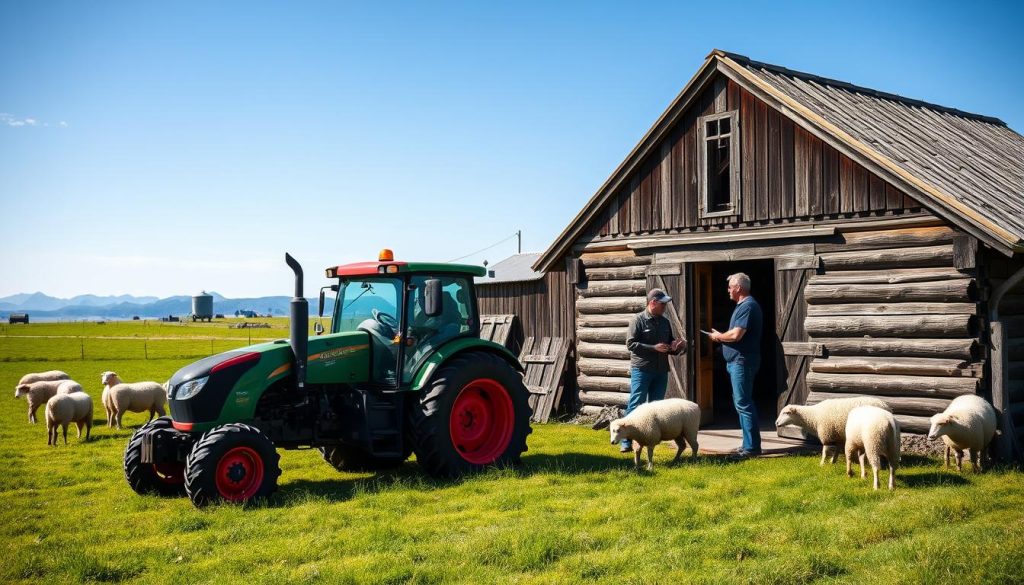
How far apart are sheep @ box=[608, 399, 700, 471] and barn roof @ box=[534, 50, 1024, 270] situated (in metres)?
4.10

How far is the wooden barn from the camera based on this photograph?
35.6 ft

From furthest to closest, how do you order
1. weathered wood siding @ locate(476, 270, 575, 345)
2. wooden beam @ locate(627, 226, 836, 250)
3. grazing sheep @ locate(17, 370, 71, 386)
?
grazing sheep @ locate(17, 370, 71, 386)
weathered wood siding @ locate(476, 270, 575, 345)
wooden beam @ locate(627, 226, 836, 250)

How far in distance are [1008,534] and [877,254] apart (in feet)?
17.9

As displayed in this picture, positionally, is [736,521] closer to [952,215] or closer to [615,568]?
[615,568]

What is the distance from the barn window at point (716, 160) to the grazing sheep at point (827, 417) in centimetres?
387

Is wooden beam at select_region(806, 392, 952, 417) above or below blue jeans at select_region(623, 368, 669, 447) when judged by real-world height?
below

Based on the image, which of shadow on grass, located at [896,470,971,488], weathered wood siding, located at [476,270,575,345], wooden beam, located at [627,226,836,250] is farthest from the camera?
weathered wood siding, located at [476,270,575,345]

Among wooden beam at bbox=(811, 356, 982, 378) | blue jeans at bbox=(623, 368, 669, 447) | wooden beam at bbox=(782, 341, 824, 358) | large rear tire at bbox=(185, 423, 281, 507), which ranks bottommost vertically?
large rear tire at bbox=(185, 423, 281, 507)

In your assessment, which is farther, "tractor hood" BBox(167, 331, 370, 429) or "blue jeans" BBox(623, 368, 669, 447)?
"blue jeans" BBox(623, 368, 669, 447)

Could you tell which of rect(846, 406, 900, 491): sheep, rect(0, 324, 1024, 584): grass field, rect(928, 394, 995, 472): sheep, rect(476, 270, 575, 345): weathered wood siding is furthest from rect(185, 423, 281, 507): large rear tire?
rect(476, 270, 575, 345): weathered wood siding

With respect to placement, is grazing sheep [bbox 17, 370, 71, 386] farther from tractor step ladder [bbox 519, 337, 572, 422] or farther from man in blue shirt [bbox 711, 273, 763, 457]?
man in blue shirt [bbox 711, 273, 763, 457]

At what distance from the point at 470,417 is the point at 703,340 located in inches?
215

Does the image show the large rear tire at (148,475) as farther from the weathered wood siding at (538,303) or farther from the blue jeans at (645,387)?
the weathered wood siding at (538,303)

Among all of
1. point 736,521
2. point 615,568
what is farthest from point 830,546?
point 615,568
